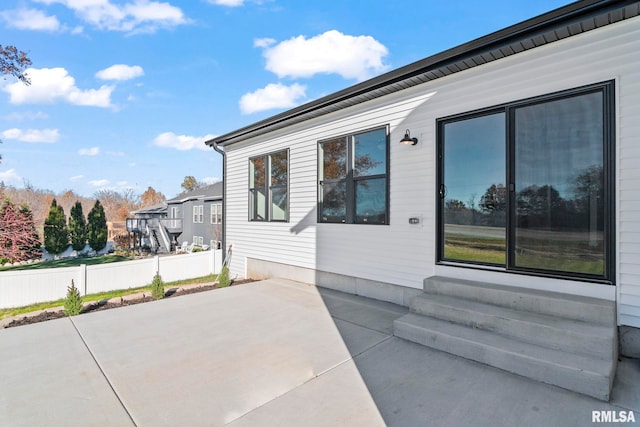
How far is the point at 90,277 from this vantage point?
8438mm

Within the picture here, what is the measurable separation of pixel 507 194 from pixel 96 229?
81.8ft

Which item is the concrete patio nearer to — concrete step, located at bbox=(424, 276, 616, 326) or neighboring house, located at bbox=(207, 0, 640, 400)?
neighboring house, located at bbox=(207, 0, 640, 400)

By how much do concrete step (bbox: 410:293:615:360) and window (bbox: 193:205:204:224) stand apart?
19535 mm

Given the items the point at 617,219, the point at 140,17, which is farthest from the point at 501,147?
the point at 140,17

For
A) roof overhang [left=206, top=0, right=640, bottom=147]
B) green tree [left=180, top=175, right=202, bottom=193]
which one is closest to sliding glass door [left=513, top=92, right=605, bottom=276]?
roof overhang [left=206, top=0, right=640, bottom=147]

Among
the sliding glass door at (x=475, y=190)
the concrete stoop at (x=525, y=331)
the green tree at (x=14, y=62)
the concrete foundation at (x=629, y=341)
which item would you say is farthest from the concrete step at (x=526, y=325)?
the green tree at (x=14, y=62)

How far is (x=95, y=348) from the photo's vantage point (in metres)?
3.26

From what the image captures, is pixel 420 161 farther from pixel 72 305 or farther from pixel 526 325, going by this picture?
pixel 72 305

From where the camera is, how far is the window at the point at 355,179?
4.90 m

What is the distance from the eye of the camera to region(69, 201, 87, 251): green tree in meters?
20.1

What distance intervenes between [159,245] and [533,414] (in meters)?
26.7

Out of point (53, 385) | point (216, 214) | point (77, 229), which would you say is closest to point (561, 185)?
point (53, 385)

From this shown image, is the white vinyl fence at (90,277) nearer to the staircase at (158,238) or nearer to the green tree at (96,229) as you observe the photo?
the staircase at (158,238)

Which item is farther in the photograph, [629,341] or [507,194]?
[507,194]
